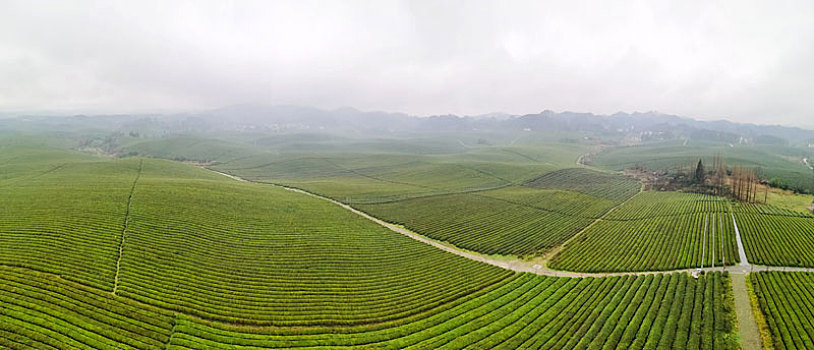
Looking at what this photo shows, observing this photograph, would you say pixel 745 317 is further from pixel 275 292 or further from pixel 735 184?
pixel 735 184

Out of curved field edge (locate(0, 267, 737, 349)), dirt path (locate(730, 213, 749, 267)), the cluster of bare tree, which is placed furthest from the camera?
the cluster of bare tree

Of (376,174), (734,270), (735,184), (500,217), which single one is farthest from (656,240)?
(376,174)

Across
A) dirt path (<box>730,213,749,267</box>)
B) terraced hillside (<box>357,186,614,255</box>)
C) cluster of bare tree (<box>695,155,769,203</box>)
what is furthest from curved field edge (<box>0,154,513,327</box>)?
cluster of bare tree (<box>695,155,769,203</box>)

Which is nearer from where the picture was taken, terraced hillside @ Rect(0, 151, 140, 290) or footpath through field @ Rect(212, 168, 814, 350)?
footpath through field @ Rect(212, 168, 814, 350)

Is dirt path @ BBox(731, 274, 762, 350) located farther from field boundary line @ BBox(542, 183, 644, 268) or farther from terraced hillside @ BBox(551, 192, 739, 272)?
field boundary line @ BBox(542, 183, 644, 268)

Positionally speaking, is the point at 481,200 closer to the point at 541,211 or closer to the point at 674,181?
the point at 541,211

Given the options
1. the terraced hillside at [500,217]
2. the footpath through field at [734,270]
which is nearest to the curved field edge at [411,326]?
the footpath through field at [734,270]

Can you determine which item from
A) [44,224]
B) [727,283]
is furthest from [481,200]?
[44,224]
